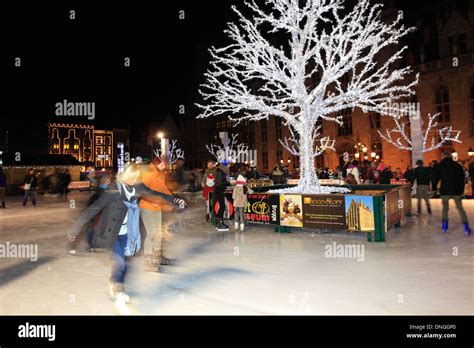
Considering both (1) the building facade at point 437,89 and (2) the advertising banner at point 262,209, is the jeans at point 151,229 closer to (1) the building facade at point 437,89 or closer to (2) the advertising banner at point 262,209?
(2) the advertising banner at point 262,209

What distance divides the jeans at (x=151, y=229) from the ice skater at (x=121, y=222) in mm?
1328

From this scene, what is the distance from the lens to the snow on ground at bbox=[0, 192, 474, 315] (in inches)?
166

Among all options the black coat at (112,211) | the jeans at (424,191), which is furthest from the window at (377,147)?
the black coat at (112,211)

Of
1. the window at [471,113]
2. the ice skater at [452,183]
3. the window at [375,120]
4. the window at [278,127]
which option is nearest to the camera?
the ice skater at [452,183]

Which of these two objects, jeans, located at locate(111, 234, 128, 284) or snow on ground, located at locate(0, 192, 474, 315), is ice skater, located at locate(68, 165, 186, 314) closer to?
jeans, located at locate(111, 234, 128, 284)

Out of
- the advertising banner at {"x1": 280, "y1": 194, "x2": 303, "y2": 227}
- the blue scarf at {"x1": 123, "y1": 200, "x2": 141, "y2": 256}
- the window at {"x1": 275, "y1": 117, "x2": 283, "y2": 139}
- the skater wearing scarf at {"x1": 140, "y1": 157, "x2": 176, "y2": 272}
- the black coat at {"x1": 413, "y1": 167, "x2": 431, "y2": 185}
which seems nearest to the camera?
the blue scarf at {"x1": 123, "y1": 200, "x2": 141, "y2": 256}

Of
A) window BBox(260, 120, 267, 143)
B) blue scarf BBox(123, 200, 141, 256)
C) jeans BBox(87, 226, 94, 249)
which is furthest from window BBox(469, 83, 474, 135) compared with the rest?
blue scarf BBox(123, 200, 141, 256)


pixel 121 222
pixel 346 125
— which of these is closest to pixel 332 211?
pixel 121 222

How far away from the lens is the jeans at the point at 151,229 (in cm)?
618

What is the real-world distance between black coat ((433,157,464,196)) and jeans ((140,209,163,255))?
6.75 metres

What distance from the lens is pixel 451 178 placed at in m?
8.51
